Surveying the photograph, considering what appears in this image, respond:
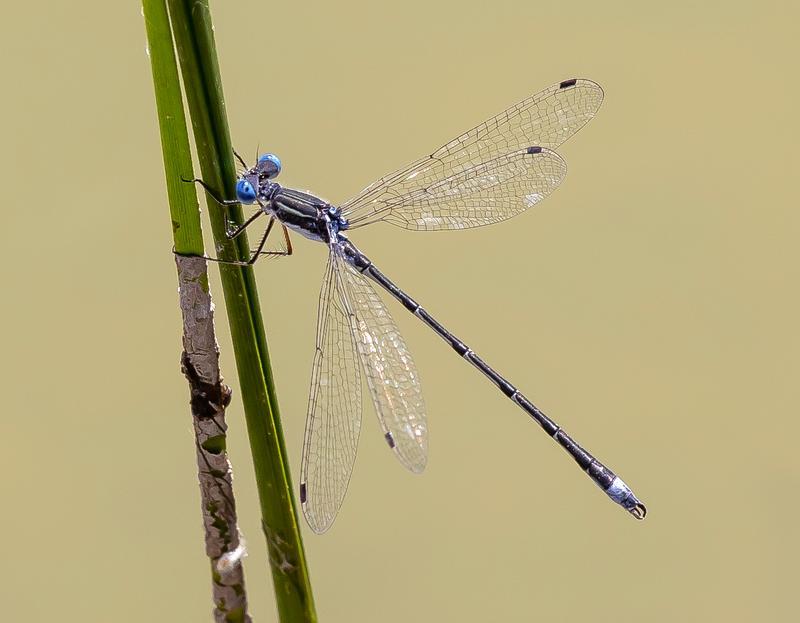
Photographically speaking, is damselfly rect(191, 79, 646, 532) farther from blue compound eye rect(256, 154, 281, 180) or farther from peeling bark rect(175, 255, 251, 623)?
peeling bark rect(175, 255, 251, 623)

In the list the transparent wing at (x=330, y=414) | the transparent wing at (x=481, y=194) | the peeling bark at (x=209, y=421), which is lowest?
the peeling bark at (x=209, y=421)

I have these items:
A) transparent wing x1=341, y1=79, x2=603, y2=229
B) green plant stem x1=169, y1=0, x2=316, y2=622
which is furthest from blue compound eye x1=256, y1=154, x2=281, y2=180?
green plant stem x1=169, y1=0, x2=316, y2=622

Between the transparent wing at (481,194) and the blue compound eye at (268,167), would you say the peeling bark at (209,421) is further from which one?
the transparent wing at (481,194)

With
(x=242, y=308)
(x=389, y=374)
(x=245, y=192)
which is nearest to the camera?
(x=242, y=308)

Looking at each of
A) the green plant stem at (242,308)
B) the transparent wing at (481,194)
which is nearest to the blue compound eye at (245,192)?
the green plant stem at (242,308)

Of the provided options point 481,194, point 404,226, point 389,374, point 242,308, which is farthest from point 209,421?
point 481,194

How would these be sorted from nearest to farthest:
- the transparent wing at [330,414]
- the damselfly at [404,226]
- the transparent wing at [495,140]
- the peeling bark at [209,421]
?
1. the peeling bark at [209,421]
2. the transparent wing at [330,414]
3. the damselfly at [404,226]
4. the transparent wing at [495,140]

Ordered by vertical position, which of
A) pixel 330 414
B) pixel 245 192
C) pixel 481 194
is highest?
pixel 481 194

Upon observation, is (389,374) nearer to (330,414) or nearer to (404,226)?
(330,414)
